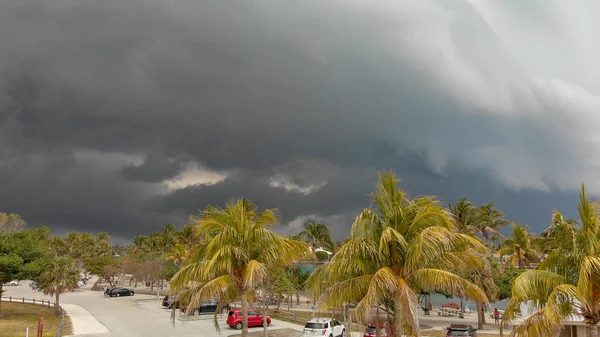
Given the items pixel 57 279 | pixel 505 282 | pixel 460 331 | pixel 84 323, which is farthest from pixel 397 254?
pixel 57 279

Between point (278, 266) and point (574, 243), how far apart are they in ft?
30.6

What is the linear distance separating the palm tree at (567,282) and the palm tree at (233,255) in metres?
7.34

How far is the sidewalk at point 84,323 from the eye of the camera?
3384cm

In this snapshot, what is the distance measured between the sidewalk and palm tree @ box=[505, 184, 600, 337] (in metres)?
30.6

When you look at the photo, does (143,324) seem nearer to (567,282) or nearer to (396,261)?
(396,261)

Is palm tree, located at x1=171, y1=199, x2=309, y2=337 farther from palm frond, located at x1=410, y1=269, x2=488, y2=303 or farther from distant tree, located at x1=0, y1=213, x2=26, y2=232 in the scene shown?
distant tree, located at x1=0, y1=213, x2=26, y2=232

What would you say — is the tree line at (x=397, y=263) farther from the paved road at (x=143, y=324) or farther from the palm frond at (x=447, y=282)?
the paved road at (x=143, y=324)

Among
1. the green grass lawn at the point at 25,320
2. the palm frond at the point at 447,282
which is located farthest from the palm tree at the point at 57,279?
the palm frond at the point at 447,282

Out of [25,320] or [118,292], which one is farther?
[118,292]

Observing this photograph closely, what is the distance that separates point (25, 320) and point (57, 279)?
481 centimetres

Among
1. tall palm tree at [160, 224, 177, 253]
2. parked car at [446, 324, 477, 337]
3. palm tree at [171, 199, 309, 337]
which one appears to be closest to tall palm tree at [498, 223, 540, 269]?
parked car at [446, 324, 477, 337]

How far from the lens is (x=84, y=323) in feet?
127

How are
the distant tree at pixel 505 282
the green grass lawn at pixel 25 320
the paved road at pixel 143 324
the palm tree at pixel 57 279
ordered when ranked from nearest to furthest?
the paved road at pixel 143 324, the green grass lawn at pixel 25 320, the distant tree at pixel 505 282, the palm tree at pixel 57 279

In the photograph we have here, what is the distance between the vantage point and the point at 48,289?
44.3 meters
